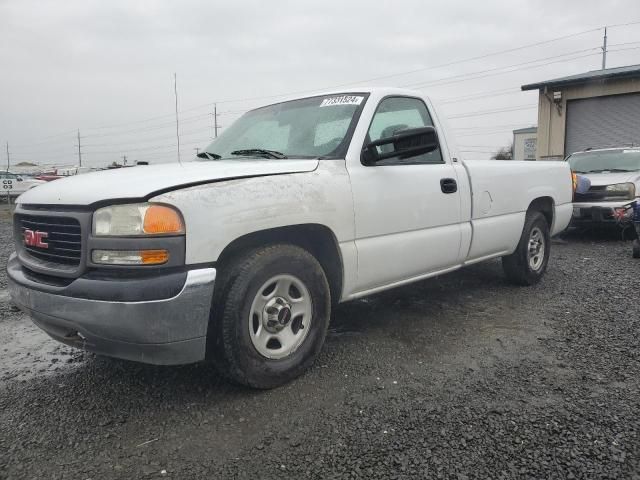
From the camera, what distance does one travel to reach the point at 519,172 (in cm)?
491

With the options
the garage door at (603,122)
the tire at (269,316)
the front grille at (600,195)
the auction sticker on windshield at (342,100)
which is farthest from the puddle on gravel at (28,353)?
the garage door at (603,122)

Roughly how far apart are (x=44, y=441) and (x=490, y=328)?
3.13m

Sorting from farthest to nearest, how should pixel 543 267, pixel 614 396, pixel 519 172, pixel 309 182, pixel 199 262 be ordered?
pixel 543 267, pixel 519 172, pixel 309 182, pixel 614 396, pixel 199 262

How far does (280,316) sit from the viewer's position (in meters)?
2.93

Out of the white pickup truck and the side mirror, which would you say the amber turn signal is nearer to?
the white pickup truck

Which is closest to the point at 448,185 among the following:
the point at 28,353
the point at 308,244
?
the point at 308,244

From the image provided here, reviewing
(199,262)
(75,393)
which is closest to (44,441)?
(75,393)

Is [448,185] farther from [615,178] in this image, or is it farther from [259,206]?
[615,178]

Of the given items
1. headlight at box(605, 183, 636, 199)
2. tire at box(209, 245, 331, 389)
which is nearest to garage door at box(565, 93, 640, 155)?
headlight at box(605, 183, 636, 199)

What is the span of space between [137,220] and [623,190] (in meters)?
8.41

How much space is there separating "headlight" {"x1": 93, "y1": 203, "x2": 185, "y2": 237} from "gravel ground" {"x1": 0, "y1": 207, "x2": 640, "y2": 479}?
3.26ft

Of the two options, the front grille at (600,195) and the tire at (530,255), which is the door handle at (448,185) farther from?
the front grille at (600,195)

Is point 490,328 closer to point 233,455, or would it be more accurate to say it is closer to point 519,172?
point 519,172

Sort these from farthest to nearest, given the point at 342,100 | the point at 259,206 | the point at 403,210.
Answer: the point at 342,100 < the point at 403,210 < the point at 259,206
